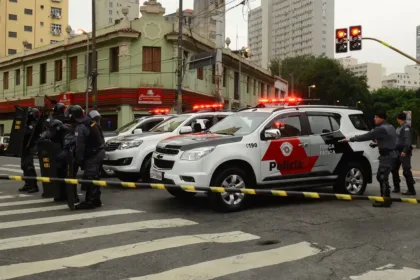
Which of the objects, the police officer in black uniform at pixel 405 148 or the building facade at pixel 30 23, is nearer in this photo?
the police officer in black uniform at pixel 405 148

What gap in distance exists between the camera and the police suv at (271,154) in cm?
779

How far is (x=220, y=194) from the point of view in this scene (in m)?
7.80

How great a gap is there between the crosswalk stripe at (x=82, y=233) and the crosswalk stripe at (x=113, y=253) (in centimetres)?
77

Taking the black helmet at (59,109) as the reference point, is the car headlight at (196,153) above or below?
below

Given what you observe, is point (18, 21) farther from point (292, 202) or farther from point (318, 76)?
point (292, 202)

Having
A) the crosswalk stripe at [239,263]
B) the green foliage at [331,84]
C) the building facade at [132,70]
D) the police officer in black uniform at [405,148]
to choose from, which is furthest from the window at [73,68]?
the green foliage at [331,84]

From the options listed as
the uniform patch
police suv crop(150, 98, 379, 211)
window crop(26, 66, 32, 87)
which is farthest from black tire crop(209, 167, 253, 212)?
window crop(26, 66, 32, 87)

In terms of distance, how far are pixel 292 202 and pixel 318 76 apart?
56667 mm

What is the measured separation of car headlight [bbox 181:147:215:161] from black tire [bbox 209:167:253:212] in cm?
40

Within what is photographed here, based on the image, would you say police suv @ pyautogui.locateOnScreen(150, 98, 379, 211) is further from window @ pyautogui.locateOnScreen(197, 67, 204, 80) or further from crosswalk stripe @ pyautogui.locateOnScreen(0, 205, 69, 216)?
window @ pyautogui.locateOnScreen(197, 67, 204, 80)

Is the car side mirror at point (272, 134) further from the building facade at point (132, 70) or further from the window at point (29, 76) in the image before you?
the window at point (29, 76)

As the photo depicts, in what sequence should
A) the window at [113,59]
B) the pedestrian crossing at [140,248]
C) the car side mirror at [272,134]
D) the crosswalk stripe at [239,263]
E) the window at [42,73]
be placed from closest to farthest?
the crosswalk stripe at [239,263] < the pedestrian crossing at [140,248] < the car side mirror at [272,134] < the window at [113,59] < the window at [42,73]

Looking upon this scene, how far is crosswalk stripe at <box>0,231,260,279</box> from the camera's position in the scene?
4.92m

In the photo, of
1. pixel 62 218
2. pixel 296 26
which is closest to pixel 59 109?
→ pixel 62 218
